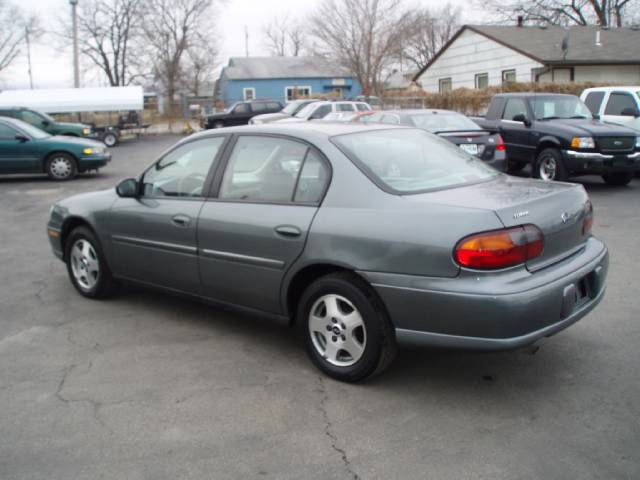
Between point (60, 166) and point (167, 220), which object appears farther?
point (60, 166)

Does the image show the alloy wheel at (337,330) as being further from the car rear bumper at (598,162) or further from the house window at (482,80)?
the house window at (482,80)

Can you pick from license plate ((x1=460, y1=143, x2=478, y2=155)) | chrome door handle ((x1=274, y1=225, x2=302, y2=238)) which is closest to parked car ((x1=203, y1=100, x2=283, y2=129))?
license plate ((x1=460, y1=143, x2=478, y2=155))

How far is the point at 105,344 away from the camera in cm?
483

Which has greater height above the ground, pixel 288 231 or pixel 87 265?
pixel 288 231

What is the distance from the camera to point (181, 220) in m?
4.83

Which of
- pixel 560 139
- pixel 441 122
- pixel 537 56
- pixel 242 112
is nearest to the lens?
pixel 441 122

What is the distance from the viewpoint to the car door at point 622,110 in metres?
13.1

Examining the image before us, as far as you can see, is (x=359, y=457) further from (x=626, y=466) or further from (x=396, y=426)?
(x=626, y=466)

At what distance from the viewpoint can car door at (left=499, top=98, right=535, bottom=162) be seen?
1271 cm

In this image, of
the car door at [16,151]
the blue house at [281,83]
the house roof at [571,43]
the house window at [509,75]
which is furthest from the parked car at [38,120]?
the blue house at [281,83]

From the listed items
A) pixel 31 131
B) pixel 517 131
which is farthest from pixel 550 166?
pixel 31 131

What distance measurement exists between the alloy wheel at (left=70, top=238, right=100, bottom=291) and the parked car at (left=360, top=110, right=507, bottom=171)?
652 centimetres

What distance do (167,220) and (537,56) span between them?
24925mm

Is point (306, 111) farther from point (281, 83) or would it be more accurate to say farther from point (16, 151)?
point (281, 83)
